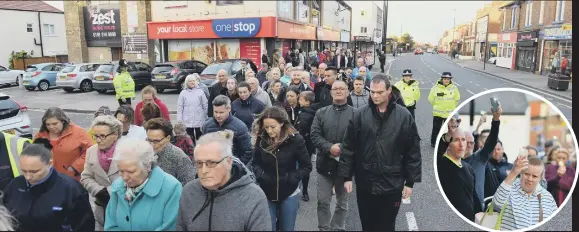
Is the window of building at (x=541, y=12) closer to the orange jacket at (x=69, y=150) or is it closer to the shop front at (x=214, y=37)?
the shop front at (x=214, y=37)

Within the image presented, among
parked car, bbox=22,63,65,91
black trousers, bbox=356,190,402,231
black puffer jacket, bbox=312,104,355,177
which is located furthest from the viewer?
parked car, bbox=22,63,65,91

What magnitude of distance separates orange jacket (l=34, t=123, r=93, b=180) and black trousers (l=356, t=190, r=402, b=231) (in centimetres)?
259

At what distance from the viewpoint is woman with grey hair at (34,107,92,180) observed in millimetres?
3707

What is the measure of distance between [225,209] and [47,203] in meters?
1.41

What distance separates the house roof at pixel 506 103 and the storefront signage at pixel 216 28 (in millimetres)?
20708

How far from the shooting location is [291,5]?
2633cm

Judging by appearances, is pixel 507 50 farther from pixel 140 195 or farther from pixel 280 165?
pixel 140 195

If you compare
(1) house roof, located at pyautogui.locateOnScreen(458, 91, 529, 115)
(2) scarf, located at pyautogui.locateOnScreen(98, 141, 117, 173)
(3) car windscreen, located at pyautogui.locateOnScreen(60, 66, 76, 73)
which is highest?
(1) house roof, located at pyautogui.locateOnScreen(458, 91, 529, 115)

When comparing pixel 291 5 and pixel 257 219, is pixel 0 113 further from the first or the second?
pixel 291 5

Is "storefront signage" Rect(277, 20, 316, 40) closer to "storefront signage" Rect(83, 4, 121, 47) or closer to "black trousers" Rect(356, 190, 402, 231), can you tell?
"storefront signage" Rect(83, 4, 121, 47)

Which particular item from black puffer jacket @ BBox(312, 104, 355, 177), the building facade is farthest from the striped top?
the building facade

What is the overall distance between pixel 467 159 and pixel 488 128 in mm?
204

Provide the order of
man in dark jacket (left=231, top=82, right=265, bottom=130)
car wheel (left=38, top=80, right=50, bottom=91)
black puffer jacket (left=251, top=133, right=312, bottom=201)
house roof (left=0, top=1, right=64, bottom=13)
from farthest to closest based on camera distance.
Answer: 1. house roof (left=0, top=1, right=64, bottom=13)
2. car wheel (left=38, top=80, right=50, bottom=91)
3. man in dark jacket (left=231, top=82, right=265, bottom=130)
4. black puffer jacket (left=251, top=133, right=312, bottom=201)

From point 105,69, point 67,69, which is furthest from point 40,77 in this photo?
point 105,69
